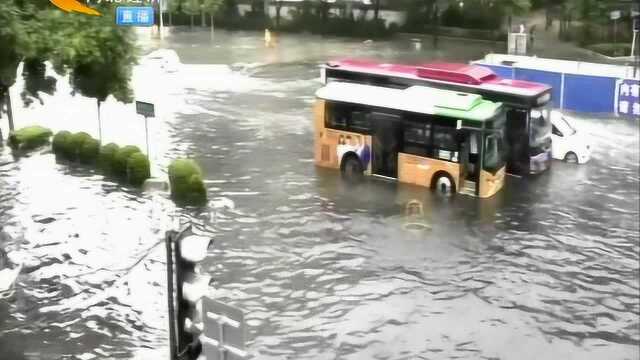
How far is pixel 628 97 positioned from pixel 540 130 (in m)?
6.32

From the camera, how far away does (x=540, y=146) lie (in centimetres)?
1823

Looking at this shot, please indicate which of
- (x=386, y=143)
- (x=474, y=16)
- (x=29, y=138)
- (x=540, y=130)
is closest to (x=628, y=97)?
(x=540, y=130)

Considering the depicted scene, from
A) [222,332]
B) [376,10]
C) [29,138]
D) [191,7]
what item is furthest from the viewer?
[376,10]

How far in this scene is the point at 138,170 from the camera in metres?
16.9

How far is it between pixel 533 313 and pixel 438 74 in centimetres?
811

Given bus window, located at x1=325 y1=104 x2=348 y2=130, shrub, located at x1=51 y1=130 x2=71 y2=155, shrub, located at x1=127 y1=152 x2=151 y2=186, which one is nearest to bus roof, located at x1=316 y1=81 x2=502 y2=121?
bus window, located at x1=325 y1=104 x2=348 y2=130

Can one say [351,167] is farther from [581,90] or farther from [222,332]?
[222,332]

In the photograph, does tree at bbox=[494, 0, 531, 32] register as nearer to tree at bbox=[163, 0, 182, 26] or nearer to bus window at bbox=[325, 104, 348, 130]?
tree at bbox=[163, 0, 182, 26]

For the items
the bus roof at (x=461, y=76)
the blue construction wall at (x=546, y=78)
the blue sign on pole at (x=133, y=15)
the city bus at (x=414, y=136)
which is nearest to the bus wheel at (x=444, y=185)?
the city bus at (x=414, y=136)

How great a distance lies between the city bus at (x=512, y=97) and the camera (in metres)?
17.6

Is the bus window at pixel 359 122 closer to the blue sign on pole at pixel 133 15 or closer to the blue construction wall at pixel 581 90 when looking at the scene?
the blue sign on pole at pixel 133 15

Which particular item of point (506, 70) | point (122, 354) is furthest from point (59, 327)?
point (506, 70)

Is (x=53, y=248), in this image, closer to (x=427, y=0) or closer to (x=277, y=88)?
(x=277, y=88)

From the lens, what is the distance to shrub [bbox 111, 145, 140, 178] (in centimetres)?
1738
